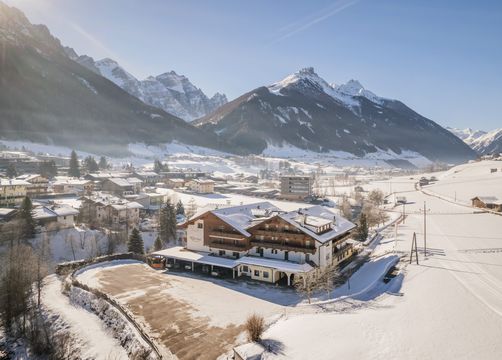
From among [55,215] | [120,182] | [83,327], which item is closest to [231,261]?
[83,327]

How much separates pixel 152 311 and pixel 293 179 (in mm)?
111978

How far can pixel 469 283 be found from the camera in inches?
1515

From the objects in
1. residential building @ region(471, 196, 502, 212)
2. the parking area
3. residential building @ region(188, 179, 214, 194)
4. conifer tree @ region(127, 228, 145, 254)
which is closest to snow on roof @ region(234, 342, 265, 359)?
the parking area

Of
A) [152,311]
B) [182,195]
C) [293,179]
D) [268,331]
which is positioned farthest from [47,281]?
[293,179]

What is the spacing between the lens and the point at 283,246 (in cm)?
4644

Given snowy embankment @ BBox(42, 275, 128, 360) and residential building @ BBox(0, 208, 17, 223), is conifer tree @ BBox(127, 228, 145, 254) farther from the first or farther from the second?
residential building @ BBox(0, 208, 17, 223)

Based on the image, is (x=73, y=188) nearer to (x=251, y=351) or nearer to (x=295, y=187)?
(x=295, y=187)

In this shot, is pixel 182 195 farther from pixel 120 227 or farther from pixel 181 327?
pixel 181 327

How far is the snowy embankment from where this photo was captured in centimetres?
3009

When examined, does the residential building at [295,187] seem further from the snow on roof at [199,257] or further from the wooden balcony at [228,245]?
the snow on roof at [199,257]

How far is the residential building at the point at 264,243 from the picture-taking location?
→ 147 feet

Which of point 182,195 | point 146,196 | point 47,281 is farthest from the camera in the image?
point 182,195

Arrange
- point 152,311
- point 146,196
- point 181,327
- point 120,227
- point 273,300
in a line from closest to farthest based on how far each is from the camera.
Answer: point 181,327 → point 152,311 → point 273,300 → point 120,227 → point 146,196

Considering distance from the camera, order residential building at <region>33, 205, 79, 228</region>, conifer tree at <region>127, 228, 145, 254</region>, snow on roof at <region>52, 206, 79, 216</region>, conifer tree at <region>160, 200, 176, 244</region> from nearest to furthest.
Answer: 1. conifer tree at <region>127, 228, 145, 254</region>
2. residential building at <region>33, 205, 79, 228</region>
3. conifer tree at <region>160, 200, 176, 244</region>
4. snow on roof at <region>52, 206, 79, 216</region>
